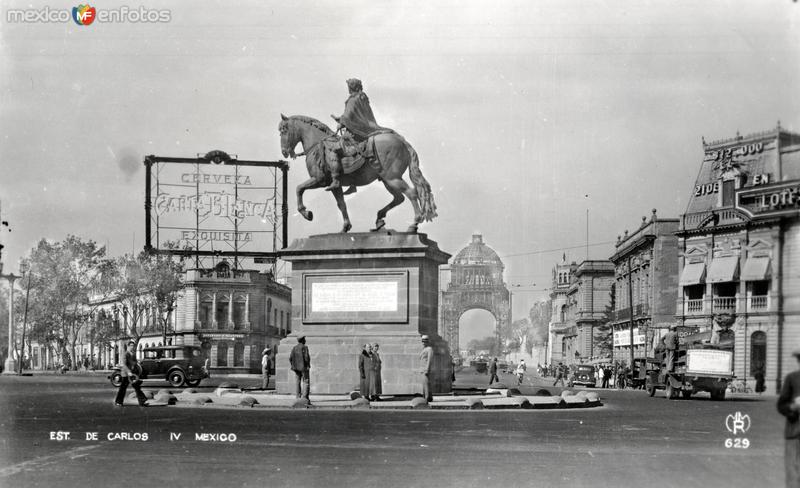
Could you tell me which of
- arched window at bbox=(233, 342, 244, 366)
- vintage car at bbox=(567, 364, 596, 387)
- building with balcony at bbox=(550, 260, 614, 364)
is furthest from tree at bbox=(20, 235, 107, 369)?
building with balcony at bbox=(550, 260, 614, 364)

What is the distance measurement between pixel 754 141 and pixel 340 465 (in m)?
7.41

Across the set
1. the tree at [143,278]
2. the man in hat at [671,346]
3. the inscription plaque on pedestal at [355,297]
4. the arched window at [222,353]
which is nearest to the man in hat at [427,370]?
the inscription plaque on pedestal at [355,297]

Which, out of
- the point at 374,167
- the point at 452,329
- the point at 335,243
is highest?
the point at 374,167

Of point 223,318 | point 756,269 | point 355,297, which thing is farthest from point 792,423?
point 223,318

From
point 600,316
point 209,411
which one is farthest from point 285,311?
point 209,411

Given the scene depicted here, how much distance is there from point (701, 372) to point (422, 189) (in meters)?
9.35

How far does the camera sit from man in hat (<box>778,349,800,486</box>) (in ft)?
29.8

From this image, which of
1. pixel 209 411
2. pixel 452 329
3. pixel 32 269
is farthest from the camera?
pixel 452 329

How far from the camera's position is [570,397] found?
23797mm

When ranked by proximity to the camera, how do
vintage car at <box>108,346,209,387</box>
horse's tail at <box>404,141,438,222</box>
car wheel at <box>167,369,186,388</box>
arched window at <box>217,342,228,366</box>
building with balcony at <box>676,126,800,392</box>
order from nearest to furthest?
building with balcony at <box>676,126,800,392</box> < horse's tail at <box>404,141,438,222</box> < car wheel at <box>167,369,186,388</box> < vintage car at <box>108,346,209,387</box> < arched window at <box>217,342,228,366</box>

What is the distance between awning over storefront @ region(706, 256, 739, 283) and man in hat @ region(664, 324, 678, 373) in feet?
30.9

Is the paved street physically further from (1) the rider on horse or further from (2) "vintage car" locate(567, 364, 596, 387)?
(2) "vintage car" locate(567, 364, 596, 387)

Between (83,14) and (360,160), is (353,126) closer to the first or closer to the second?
(360,160)

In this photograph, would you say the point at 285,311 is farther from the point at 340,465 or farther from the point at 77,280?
the point at 340,465
